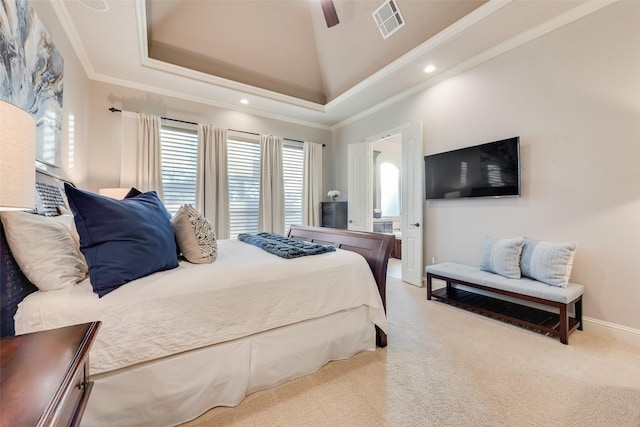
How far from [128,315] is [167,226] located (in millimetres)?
538

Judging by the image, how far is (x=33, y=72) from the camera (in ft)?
5.74

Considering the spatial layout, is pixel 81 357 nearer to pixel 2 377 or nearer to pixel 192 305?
pixel 2 377

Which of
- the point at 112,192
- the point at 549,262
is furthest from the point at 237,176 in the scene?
the point at 549,262

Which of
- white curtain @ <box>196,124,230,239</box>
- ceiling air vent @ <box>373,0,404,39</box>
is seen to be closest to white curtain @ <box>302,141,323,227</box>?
white curtain @ <box>196,124,230,239</box>

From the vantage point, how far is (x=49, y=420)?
48cm

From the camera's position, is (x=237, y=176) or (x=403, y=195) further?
(x=237, y=176)

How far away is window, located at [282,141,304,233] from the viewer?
15.9 ft

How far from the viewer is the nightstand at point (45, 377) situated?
49 cm

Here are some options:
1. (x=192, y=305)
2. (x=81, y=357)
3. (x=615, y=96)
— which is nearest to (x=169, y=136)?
(x=192, y=305)

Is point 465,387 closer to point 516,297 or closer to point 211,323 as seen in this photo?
point 516,297

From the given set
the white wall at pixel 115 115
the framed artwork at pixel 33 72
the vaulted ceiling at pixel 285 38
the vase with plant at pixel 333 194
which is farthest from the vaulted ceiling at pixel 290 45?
the vase with plant at pixel 333 194

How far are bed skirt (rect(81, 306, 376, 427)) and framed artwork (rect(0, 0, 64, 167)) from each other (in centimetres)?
159

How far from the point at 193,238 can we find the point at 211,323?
596mm

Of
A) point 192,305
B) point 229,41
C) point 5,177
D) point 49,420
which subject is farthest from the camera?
point 229,41
